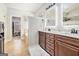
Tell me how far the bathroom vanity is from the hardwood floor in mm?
344

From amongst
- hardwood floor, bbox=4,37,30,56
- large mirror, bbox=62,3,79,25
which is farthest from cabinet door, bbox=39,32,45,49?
large mirror, bbox=62,3,79,25

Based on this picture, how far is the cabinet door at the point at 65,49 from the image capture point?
5.94ft

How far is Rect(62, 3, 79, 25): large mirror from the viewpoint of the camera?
83.6 inches

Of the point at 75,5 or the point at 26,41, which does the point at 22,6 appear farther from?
the point at 75,5

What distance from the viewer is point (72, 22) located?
2322 mm

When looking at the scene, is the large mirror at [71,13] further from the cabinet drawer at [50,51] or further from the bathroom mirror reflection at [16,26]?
the bathroom mirror reflection at [16,26]

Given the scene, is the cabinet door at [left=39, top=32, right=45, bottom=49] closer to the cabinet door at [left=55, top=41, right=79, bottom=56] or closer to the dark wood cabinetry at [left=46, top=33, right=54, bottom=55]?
the dark wood cabinetry at [left=46, top=33, right=54, bottom=55]

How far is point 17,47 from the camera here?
234 cm

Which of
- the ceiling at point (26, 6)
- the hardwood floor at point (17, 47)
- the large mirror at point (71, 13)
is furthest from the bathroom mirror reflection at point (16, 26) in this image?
the large mirror at point (71, 13)

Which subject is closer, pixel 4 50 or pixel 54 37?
pixel 4 50

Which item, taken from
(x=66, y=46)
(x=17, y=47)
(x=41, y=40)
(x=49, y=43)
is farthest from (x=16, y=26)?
(x=66, y=46)

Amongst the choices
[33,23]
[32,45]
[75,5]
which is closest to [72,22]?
[75,5]

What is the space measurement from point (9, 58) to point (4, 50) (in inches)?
8.8

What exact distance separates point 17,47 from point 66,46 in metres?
0.93
